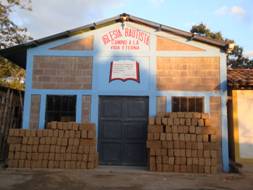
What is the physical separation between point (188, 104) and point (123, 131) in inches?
94.7

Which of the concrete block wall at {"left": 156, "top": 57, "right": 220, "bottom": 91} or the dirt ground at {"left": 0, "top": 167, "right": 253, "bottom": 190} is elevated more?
the concrete block wall at {"left": 156, "top": 57, "right": 220, "bottom": 91}

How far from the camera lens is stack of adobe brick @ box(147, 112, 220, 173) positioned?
924 cm

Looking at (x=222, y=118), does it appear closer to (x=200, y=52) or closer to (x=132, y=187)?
(x=200, y=52)

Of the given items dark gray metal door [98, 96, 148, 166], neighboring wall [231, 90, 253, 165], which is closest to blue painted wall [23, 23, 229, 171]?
dark gray metal door [98, 96, 148, 166]

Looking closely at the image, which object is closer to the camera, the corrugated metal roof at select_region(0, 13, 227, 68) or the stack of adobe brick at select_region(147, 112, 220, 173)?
the stack of adobe brick at select_region(147, 112, 220, 173)

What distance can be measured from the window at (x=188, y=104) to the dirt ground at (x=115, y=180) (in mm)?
2233

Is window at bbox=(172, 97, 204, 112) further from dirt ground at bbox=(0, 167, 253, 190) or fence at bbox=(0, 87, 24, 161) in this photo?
fence at bbox=(0, 87, 24, 161)

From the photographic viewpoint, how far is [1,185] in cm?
729

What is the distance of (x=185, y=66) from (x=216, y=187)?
4.32 m

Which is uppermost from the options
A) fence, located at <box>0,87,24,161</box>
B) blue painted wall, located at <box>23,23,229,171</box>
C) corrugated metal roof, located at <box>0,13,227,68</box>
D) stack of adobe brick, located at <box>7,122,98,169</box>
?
corrugated metal roof, located at <box>0,13,227,68</box>

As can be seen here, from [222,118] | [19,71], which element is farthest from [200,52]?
[19,71]

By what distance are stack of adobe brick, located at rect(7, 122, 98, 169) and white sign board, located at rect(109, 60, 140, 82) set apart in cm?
205

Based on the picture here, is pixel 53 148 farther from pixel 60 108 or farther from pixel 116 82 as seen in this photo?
pixel 116 82

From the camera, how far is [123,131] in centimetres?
1023
